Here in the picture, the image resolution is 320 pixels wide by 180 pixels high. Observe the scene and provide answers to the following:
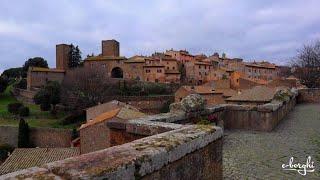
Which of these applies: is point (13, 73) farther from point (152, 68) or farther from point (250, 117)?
point (250, 117)

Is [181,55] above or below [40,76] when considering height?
above

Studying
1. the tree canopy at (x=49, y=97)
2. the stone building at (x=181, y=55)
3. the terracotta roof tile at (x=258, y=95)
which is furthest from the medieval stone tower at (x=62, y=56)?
the terracotta roof tile at (x=258, y=95)

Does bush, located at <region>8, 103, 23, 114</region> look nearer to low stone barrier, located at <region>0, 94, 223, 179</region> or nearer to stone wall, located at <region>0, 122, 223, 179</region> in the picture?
low stone barrier, located at <region>0, 94, 223, 179</region>

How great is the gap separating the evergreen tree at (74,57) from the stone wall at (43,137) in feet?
132

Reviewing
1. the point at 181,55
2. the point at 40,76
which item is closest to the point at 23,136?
the point at 40,76

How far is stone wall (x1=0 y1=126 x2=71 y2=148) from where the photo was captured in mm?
42406

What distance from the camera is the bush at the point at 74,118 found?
2010 inches

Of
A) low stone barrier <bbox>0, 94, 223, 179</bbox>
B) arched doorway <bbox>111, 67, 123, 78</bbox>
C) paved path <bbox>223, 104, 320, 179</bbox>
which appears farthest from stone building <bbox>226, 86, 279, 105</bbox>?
arched doorway <bbox>111, 67, 123, 78</bbox>

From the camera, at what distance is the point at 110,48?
9188cm

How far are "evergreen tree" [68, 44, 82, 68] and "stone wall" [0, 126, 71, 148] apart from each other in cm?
4030

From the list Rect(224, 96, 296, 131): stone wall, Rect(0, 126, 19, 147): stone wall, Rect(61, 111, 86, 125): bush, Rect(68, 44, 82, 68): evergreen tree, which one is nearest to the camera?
Rect(224, 96, 296, 131): stone wall

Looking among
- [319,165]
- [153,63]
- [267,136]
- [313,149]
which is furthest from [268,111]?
[153,63]

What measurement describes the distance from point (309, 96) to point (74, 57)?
7130 centimetres

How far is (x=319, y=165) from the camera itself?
6434 millimetres
